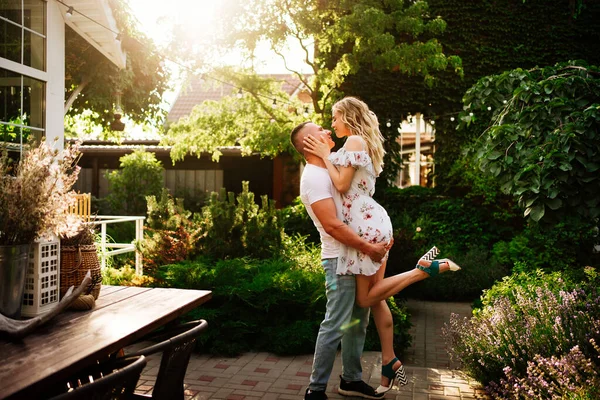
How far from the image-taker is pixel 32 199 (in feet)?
7.68

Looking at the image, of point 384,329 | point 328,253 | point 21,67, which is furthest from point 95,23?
point 384,329

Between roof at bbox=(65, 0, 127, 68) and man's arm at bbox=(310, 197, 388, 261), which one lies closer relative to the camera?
man's arm at bbox=(310, 197, 388, 261)

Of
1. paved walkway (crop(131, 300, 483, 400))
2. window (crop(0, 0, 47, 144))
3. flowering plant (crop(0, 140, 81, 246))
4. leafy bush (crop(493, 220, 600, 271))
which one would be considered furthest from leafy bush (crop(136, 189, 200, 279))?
leafy bush (crop(493, 220, 600, 271))

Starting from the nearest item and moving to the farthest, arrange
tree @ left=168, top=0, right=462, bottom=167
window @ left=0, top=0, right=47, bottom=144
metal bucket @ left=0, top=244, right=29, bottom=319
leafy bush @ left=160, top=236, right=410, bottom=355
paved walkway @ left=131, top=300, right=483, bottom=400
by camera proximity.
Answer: metal bucket @ left=0, top=244, right=29, bottom=319 < paved walkway @ left=131, top=300, right=483, bottom=400 < leafy bush @ left=160, top=236, right=410, bottom=355 < window @ left=0, top=0, right=47, bottom=144 < tree @ left=168, top=0, right=462, bottom=167

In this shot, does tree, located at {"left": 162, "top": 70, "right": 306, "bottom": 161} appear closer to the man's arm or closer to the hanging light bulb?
the hanging light bulb

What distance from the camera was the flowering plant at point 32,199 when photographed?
2312mm

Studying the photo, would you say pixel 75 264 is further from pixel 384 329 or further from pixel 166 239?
pixel 166 239

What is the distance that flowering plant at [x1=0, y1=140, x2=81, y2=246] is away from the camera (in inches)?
91.0

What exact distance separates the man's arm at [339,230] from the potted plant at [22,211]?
1506 mm

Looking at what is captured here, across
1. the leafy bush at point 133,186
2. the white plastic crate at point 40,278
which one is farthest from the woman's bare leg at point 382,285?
the leafy bush at point 133,186

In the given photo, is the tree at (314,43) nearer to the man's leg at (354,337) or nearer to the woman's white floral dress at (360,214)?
the woman's white floral dress at (360,214)

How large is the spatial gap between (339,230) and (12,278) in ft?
5.81

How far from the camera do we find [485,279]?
8398mm

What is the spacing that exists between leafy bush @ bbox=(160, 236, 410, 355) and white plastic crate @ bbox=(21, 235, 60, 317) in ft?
8.23
